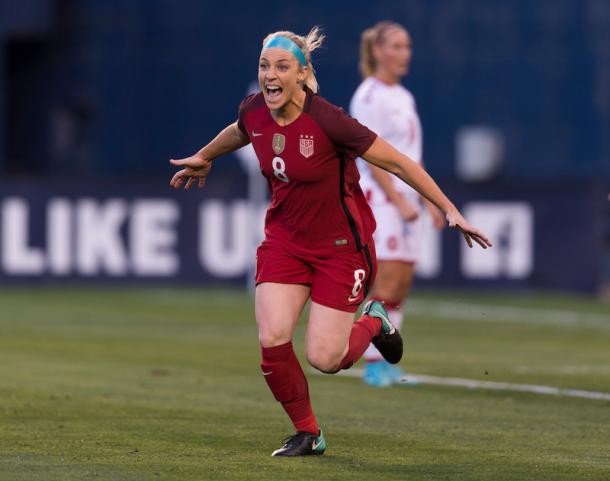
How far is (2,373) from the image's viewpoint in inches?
480

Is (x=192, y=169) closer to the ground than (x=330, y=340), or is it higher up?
higher up

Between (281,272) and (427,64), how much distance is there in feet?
67.9

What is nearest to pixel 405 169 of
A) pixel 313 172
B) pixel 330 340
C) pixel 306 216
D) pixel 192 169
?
pixel 313 172

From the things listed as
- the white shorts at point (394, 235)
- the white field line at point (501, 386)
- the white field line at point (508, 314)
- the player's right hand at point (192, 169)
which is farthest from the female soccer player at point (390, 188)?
the white field line at point (508, 314)

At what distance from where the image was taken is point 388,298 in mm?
11914

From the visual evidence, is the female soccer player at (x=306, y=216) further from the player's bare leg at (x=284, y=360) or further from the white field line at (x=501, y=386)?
the white field line at (x=501, y=386)

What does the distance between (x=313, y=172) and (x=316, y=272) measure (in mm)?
526

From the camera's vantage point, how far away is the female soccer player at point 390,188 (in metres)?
11.9

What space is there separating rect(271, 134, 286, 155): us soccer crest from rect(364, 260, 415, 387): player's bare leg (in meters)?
3.59

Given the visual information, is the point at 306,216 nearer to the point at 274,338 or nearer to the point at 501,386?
the point at 274,338

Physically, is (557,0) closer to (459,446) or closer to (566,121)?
(566,121)

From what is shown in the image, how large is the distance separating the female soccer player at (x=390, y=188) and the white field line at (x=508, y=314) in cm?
629

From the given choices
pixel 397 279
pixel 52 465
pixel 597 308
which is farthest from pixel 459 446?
pixel 597 308

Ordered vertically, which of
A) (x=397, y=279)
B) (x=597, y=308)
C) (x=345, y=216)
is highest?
(x=345, y=216)
